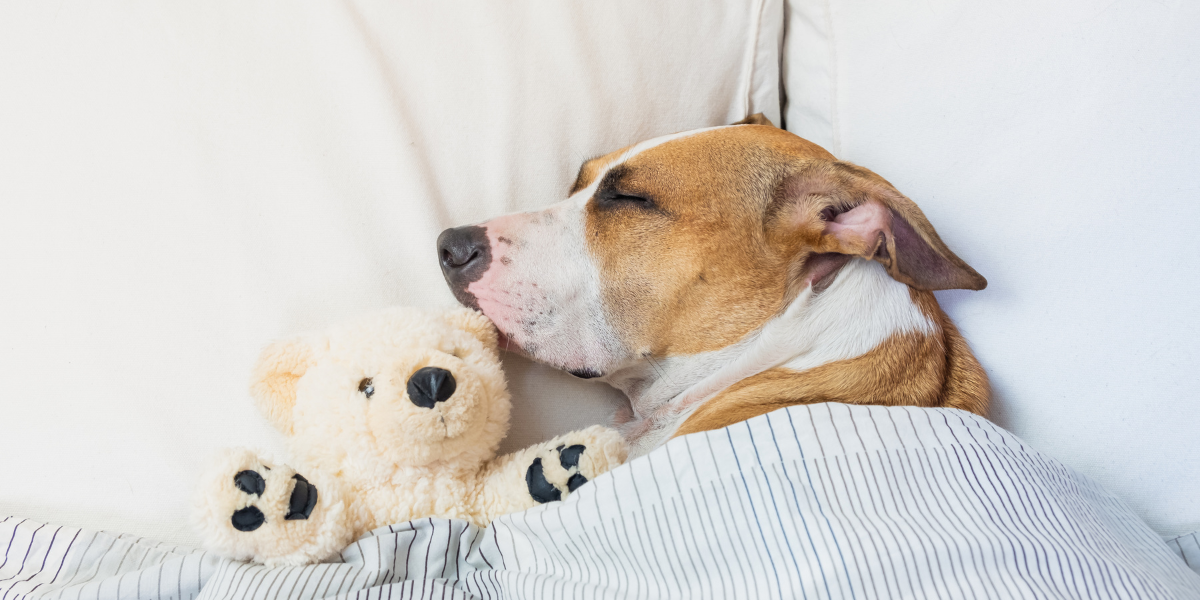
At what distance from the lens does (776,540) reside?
0.91 meters

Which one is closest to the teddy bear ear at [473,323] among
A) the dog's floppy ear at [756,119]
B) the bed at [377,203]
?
the bed at [377,203]

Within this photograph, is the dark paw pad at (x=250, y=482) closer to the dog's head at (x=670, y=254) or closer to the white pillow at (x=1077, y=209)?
the dog's head at (x=670, y=254)

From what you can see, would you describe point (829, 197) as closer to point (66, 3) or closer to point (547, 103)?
point (547, 103)

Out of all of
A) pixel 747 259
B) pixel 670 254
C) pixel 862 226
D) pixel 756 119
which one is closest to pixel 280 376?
pixel 670 254

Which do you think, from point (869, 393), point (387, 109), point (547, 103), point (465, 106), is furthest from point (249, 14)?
point (869, 393)

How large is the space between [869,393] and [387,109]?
108cm

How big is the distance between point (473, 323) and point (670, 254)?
401mm

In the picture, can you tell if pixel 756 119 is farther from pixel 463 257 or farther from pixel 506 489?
pixel 506 489

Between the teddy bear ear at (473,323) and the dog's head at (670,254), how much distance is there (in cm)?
3

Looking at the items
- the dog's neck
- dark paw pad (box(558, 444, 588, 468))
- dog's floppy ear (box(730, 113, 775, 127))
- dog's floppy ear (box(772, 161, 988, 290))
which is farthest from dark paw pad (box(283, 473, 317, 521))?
dog's floppy ear (box(730, 113, 775, 127))

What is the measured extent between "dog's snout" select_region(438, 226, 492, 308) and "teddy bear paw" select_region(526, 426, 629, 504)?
1.10ft

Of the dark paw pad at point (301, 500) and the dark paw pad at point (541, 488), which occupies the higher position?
the dark paw pad at point (301, 500)

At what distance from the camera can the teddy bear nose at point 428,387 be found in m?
1.02

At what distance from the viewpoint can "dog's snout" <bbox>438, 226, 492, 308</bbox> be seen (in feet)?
4.24
